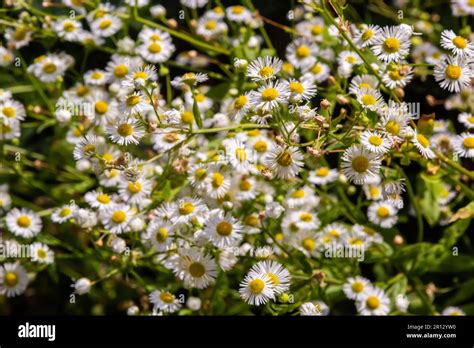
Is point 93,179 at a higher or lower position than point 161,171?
higher

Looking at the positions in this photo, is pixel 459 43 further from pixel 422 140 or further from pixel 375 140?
pixel 375 140

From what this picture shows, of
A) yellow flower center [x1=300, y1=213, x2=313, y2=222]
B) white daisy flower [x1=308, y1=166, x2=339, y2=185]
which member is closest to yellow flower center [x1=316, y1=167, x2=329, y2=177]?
white daisy flower [x1=308, y1=166, x2=339, y2=185]

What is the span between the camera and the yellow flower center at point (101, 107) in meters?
2.33

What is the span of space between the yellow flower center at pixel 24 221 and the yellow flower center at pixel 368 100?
1.32m

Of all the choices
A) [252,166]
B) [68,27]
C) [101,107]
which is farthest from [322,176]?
[68,27]

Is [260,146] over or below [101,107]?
below

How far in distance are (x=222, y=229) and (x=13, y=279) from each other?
856mm

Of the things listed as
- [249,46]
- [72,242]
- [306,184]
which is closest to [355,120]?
[306,184]

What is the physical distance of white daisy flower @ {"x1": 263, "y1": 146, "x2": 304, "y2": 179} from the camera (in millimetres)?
1698

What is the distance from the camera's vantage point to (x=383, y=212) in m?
2.25

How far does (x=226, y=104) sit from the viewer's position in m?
2.28

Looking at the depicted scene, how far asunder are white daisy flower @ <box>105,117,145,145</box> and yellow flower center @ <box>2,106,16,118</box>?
80 centimetres

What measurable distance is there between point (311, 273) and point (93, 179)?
3.33 feet

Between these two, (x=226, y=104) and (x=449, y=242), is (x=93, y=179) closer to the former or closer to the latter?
(x=226, y=104)
